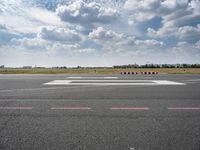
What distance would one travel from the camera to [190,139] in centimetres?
302

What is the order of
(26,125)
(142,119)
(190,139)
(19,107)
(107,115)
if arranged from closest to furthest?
(190,139), (26,125), (142,119), (107,115), (19,107)

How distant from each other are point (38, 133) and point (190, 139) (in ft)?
10.3

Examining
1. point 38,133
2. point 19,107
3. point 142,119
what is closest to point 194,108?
point 142,119

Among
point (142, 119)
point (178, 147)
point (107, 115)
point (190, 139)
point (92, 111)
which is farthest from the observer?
point (92, 111)

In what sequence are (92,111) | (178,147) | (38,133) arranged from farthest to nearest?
1. (92,111)
2. (38,133)
3. (178,147)

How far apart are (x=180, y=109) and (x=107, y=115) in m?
2.61

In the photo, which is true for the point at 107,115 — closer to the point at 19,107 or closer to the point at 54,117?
the point at 54,117

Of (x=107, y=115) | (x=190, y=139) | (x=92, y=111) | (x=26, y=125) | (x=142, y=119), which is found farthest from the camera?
(x=92, y=111)

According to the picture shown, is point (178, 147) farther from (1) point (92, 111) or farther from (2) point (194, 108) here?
(2) point (194, 108)

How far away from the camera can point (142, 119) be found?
422cm

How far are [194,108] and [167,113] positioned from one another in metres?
1.31

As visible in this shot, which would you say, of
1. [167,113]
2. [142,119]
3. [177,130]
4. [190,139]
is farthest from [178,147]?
[167,113]

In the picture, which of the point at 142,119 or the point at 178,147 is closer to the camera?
the point at 178,147

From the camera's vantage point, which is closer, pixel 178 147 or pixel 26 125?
pixel 178 147
